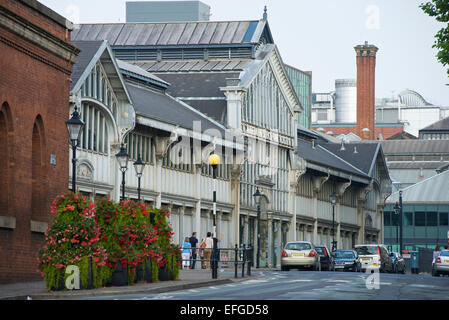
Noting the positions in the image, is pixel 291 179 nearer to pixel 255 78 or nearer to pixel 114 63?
pixel 255 78

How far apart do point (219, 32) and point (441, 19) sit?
123ft

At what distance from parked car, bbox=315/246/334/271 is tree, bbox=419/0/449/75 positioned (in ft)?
77.7

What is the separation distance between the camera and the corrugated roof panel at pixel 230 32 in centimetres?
6812

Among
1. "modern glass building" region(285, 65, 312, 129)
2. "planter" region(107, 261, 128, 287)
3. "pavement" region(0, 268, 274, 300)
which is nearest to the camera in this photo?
"pavement" region(0, 268, 274, 300)

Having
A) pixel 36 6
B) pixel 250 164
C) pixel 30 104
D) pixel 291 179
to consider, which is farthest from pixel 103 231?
pixel 291 179

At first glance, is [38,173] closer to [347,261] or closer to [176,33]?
[347,261]

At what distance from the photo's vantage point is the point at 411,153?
145000 mm

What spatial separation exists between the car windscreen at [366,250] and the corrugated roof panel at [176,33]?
19.2 metres

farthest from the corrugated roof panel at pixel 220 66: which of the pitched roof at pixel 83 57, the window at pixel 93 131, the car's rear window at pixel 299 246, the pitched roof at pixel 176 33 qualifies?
the pitched roof at pixel 83 57

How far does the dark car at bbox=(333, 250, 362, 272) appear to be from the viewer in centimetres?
5553

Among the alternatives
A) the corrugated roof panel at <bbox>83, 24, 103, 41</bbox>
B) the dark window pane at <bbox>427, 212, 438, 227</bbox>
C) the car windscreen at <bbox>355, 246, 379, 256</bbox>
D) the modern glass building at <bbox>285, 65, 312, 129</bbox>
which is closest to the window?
the car windscreen at <bbox>355, 246, 379, 256</bbox>

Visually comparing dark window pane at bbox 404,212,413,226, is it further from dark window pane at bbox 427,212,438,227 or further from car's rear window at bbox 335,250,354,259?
car's rear window at bbox 335,250,354,259

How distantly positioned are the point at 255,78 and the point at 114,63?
1953 cm

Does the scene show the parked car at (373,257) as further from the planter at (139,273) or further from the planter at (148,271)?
the planter at (139,273)
